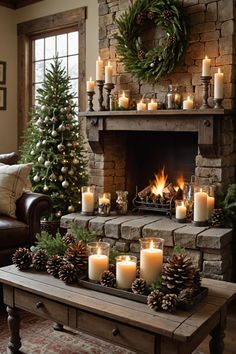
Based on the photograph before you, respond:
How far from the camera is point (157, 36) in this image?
395 cm

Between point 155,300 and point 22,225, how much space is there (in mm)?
1837

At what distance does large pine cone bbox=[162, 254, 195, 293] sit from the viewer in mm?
1932

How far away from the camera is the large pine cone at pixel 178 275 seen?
193 cm

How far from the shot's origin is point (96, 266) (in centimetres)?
213

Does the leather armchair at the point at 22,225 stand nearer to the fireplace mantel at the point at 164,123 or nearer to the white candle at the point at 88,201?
the white candle at the point at 88,201

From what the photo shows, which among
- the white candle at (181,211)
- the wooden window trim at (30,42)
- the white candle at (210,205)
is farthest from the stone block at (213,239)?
the wooden window trim at (30,42)

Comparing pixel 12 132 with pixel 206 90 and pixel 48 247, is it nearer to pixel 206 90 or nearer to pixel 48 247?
pixel 206 90

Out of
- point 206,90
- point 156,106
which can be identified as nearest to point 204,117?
point 206,90

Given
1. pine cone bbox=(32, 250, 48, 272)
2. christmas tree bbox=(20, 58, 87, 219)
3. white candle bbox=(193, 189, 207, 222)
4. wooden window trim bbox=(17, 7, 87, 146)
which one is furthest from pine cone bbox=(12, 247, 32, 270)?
wooden window trim bbox=(17, 7, 87, 146)

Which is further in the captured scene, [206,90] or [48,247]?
[206,90]

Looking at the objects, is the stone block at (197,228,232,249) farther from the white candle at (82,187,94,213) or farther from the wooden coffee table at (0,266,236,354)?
the white candle at (82,187,94,213)

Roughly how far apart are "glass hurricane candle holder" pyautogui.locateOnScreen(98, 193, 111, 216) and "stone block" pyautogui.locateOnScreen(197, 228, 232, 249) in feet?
3.28

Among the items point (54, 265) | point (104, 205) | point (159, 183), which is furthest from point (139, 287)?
point (159, 183)

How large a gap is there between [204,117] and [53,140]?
1545 millimetres
